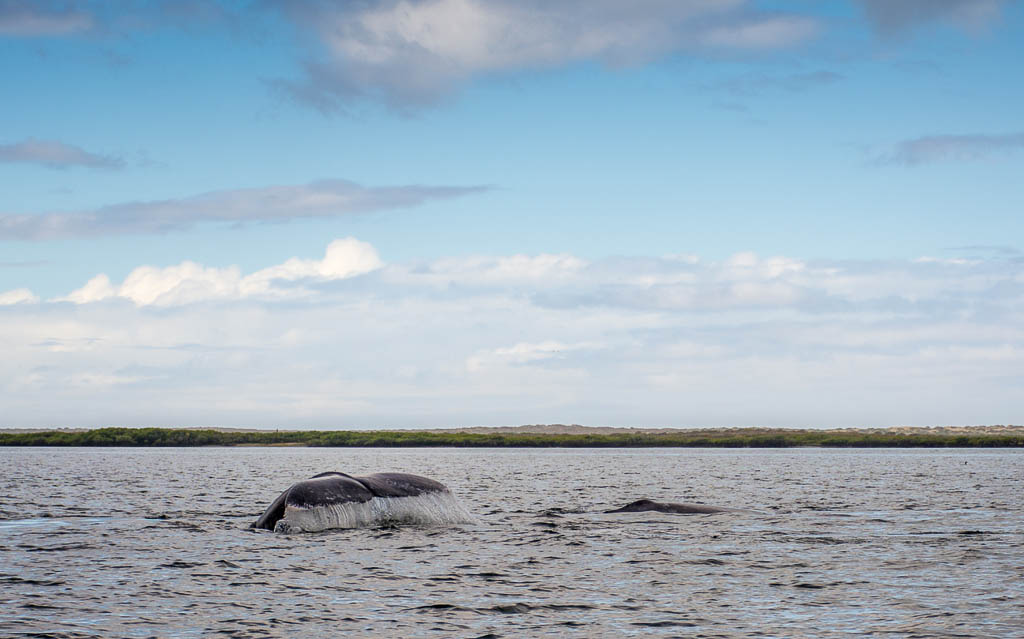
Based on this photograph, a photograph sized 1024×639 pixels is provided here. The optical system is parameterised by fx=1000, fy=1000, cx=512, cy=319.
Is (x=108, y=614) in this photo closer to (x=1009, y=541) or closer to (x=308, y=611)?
(x=308, y=611)

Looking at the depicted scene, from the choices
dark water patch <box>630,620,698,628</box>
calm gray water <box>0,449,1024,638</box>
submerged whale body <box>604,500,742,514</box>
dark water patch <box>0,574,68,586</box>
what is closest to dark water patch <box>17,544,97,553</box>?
calm gray water <box>0,449,1024,638</box>

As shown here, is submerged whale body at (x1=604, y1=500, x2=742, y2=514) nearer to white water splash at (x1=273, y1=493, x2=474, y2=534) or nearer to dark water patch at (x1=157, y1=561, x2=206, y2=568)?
white water splash at (x1=273, y1=493, x2=474, y2=534)

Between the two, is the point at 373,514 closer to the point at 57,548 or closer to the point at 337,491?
the point at 337,491

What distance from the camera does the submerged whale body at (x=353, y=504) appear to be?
22.4 metres

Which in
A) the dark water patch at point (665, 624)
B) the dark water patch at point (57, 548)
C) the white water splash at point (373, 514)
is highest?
the white water splash at point (373, 514)

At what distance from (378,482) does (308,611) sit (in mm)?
10519

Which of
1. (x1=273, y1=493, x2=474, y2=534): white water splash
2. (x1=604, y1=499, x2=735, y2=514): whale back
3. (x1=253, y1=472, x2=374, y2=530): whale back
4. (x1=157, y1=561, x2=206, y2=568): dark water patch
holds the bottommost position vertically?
(x1=157, y1=561, x2=206, y2=568): dark water patch

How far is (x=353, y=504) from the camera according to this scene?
22781mm

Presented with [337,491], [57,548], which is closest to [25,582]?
[57,548]

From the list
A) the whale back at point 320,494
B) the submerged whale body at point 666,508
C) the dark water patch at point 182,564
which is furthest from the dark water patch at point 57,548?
the submerged whale body at point 666,508

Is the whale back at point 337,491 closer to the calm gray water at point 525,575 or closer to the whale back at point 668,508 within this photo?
the calm gray water at point 525,575

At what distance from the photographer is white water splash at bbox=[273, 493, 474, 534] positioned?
22.3 m

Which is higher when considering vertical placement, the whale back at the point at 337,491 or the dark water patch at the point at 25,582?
the whale back at the point at 337,491

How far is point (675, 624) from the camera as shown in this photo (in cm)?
1226
